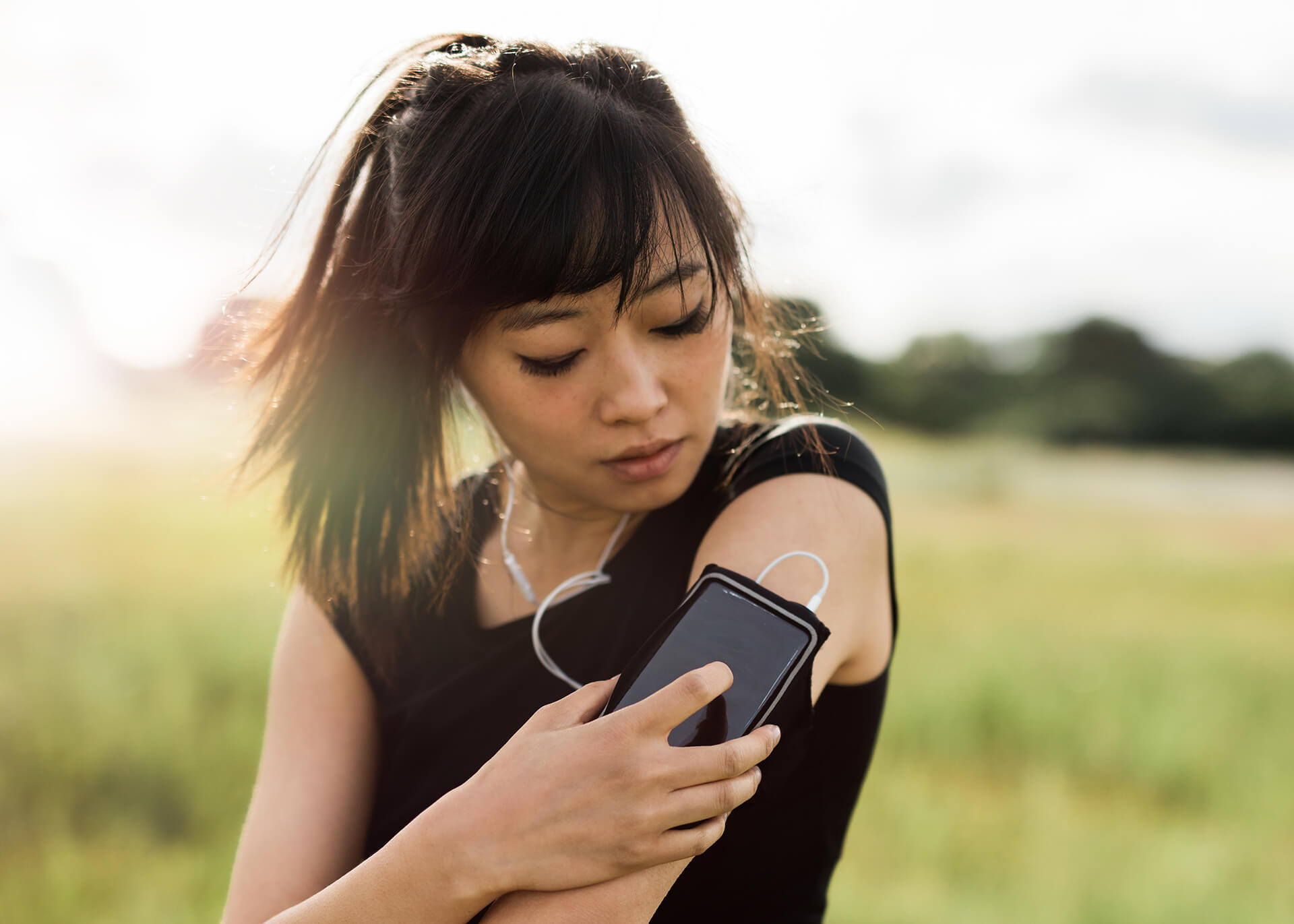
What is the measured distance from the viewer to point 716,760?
929mm

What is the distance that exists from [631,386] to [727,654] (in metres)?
0.44

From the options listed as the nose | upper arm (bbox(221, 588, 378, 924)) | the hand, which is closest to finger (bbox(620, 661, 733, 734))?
the hand

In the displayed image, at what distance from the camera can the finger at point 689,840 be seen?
3.07 feet

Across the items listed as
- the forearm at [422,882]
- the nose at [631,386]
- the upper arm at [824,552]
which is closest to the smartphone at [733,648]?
the upper arm at [824,552]

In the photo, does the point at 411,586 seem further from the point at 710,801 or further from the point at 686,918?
the point at 710,801

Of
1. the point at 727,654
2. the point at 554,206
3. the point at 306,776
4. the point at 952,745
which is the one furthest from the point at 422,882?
the point at 952,745

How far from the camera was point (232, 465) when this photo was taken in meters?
1.80

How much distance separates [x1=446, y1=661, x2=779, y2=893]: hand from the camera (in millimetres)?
912

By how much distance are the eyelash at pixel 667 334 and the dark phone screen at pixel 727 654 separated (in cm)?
42

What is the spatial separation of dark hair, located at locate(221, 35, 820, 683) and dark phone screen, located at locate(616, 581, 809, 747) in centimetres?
45

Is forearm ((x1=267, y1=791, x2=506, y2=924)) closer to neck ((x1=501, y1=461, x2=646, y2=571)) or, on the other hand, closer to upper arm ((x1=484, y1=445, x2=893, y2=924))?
upper arm ((x1=484, y1=445, x2=893, y2=924))

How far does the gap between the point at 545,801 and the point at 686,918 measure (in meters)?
0.58

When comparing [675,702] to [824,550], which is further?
[824,550]

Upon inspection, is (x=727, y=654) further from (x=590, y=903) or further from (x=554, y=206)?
(x=554, y=206)
